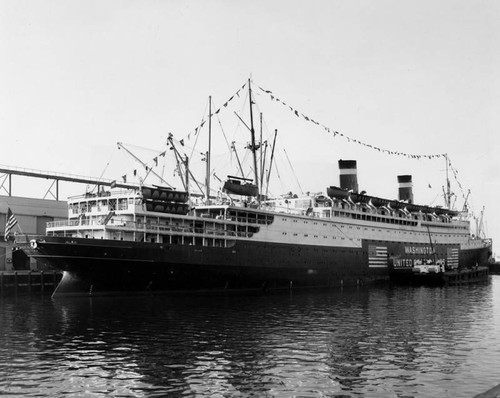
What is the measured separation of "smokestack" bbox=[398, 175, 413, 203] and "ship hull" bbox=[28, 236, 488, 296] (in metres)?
24.4

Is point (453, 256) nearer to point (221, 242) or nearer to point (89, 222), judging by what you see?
point (221, 242)

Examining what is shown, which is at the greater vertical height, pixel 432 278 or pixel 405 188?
pixel 405 188

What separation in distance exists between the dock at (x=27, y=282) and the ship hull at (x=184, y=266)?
5.94 m

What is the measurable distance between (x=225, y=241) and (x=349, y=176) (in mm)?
27326

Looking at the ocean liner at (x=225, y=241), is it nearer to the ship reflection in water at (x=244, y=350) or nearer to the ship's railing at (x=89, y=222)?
the ship's railing at (x=89, y=222)

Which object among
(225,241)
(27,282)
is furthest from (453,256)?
(27,282)

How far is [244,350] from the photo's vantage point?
22047mm

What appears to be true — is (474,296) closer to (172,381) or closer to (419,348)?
(419,348)

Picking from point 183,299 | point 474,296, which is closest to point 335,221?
point 474,296

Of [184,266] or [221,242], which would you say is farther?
[221,242]

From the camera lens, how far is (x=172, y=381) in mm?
17328

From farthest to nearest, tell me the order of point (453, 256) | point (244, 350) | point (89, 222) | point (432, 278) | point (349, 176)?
point (453, 256) < point (349, 176) < point (432, 278) < point (89, 222) < point (244, 350)

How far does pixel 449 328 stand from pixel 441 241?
5570 centimetres

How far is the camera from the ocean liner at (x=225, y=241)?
41.1m
